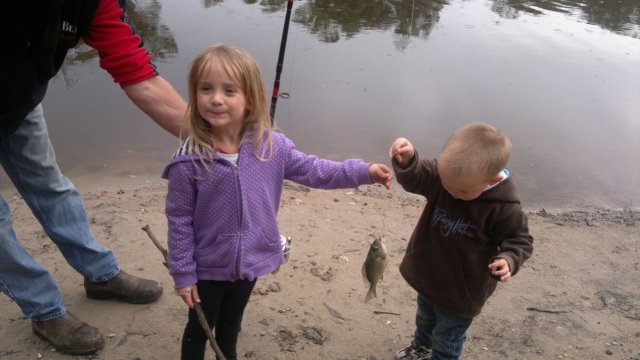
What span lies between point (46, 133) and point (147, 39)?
656 cm

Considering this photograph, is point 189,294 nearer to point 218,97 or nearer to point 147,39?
point 218,97

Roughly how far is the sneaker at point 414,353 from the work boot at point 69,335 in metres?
1.73

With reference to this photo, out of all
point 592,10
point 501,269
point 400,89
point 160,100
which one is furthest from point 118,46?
point 592,10

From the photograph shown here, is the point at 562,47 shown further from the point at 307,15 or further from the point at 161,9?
the point at 161,9

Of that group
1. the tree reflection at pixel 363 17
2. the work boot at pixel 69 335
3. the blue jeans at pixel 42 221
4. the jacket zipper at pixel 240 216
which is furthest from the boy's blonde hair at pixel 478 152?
the tree reflection at pixel 363 17

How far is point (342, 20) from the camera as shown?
11242mm

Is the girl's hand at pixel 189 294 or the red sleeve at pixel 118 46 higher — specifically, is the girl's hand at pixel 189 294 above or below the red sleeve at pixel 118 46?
below

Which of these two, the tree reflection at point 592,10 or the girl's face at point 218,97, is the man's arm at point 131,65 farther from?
the tree reflection at point 592,10

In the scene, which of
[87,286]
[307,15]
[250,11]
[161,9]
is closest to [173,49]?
[161,9]

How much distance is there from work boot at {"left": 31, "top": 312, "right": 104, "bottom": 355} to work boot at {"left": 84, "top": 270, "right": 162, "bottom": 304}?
0.33 metres

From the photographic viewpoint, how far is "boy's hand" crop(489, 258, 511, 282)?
238cm

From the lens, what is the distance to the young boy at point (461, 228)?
2.43 metres

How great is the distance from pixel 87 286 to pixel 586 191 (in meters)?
5.47

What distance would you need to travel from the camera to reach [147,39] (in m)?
8.94
